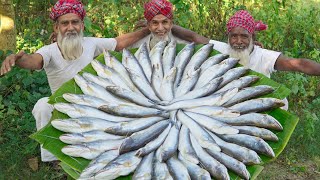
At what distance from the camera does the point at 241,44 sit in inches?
173

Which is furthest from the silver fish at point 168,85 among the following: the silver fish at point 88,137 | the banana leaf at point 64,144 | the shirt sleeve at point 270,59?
the shirt sleeve at point 270,59

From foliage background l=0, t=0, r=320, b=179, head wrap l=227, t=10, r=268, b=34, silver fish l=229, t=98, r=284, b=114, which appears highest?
head wrap l=227, t=10, r=268, b=34

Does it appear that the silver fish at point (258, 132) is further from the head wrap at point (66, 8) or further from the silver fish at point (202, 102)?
the head wrap at point (66, 8)

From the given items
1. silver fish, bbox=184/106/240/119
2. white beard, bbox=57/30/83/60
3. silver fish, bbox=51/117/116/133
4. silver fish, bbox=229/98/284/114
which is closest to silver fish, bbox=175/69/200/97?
silver fish, bbox=184/106/240/119

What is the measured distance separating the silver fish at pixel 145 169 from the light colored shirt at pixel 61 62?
6.25ft

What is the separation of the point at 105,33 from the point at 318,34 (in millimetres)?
3368

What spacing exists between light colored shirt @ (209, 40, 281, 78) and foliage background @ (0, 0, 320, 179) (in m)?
1.27

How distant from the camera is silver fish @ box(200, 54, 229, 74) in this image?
351cm

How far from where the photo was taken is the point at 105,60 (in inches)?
143

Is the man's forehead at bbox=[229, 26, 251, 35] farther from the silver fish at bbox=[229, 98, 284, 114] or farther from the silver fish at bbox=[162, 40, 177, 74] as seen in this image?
the silver fish at bbox=[229, 98, 284, 114]

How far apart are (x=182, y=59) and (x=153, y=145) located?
968mm

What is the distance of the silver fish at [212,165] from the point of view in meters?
2.74

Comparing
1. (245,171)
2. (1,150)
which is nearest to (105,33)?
(1,150)

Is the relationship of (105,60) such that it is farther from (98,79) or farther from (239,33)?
(239,33)
